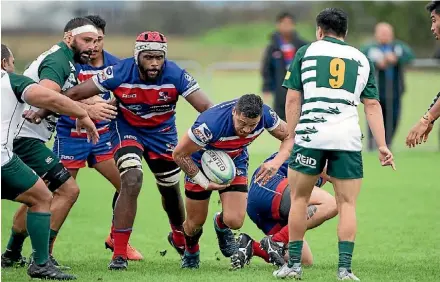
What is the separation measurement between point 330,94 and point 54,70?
2516 mm

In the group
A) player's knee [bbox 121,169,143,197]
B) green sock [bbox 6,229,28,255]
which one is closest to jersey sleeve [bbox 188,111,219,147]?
player's knee [bbox 121,169,143,197]

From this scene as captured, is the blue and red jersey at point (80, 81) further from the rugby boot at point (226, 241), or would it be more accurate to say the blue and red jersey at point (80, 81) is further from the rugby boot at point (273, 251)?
the rugby boot at point (273, 251)

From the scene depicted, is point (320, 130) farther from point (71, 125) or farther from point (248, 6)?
point (248, 6)

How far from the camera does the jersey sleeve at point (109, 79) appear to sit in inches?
359

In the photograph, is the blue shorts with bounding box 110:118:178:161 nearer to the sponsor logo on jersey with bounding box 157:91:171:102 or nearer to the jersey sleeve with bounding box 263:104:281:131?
the sponsor logo on jersey with bounding box 157:91:171:102

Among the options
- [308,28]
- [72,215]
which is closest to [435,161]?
[72,215]

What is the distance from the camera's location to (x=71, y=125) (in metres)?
10.1

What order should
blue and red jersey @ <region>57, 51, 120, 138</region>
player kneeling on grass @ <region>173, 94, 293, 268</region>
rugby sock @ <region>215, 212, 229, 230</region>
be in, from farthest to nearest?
blue and red jersey @ <region>57, 51, 120, 138</region> → rugby sock @ <region>215, 212, 229, 230</region> → player kneeling on grass @ <region>173, 94, 293, 268</region>

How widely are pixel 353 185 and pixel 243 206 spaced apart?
1361 mm

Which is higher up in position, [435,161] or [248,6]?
[248,6]

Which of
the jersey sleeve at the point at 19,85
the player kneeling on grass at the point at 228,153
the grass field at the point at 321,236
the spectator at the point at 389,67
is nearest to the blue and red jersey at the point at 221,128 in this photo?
the player kneeling on grass at the point at 228,153

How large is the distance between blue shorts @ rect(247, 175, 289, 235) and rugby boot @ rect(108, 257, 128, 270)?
1283 millimetres

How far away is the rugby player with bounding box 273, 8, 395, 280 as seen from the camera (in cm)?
786

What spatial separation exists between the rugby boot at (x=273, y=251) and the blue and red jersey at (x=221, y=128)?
0.86 metres
